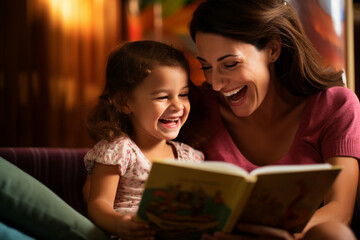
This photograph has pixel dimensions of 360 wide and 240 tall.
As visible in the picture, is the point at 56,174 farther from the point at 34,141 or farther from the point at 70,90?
the point at 70,90

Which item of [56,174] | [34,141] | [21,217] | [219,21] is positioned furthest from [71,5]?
[21,217]

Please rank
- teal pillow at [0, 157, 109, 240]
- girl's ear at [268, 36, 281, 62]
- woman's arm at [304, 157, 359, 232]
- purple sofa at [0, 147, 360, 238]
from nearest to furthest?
1. teal pillow at [0, 157, 109, 240]
2. woman's arm at [304, 157, 359, 232]
3. girl's ear at [268, 36, 281, 62]
4. purple sofa at [0, 147, 360, 238]

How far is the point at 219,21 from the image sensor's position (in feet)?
4.97

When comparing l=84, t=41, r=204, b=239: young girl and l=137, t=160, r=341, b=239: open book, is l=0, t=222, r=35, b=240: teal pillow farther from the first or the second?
l=137, t=160, r=341, b=239: open book

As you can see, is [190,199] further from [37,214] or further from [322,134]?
[322,134]

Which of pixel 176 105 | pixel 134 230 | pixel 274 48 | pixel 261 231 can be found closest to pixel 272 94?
pixel 274 48

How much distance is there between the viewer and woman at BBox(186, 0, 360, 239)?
1491mm

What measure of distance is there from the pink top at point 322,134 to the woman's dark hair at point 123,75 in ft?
1.26

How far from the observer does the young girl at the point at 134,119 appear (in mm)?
1372

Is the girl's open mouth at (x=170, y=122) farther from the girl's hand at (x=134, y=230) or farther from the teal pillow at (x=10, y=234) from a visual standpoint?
the teal pillow at (x=10, y=234)

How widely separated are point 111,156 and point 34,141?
242 centimetres

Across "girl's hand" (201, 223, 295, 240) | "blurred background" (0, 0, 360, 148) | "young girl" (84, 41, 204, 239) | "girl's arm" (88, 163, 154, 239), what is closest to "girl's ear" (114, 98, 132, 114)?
"young girl" (84, 41, 204, 239)

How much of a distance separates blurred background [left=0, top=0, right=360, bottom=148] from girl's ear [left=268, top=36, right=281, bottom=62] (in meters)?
1.31

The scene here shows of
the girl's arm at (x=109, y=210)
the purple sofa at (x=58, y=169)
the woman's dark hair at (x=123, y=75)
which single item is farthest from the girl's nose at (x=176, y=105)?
the purple sofa at (x=58, y=169)
